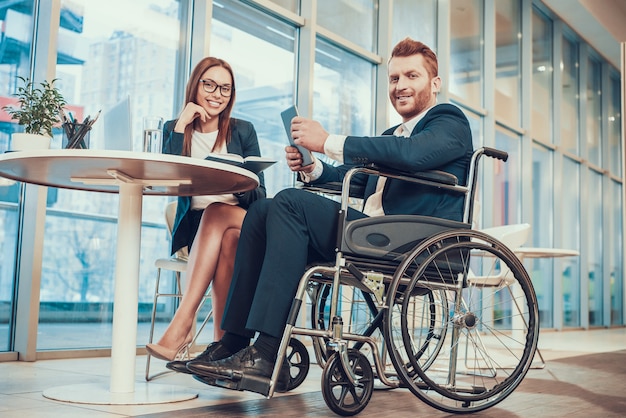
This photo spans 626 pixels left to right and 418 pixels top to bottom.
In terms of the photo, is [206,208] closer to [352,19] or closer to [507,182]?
[352,19]

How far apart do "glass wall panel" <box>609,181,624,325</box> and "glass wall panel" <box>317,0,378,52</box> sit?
6.18m

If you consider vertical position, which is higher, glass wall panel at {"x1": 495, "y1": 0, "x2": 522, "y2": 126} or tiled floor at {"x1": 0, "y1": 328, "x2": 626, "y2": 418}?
glass wall panel at {"x1": 495, "y1": 0, "x2": 522, "y2": 126}

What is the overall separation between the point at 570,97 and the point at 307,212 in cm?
787

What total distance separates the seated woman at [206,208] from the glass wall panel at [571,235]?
21.3ft

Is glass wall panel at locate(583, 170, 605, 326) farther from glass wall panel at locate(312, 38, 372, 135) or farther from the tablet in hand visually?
the tablet in hand

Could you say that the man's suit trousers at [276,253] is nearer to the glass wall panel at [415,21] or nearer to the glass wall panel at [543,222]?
the glass wall panel at [415,21]

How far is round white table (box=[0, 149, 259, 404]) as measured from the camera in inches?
69.7

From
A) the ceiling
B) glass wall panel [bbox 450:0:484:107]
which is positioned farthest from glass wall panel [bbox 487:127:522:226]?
the ceiling

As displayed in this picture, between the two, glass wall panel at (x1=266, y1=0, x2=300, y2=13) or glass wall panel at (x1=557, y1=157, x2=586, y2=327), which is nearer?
glass wall panel at (x1=266, y1=0, x2=300, y2=13)

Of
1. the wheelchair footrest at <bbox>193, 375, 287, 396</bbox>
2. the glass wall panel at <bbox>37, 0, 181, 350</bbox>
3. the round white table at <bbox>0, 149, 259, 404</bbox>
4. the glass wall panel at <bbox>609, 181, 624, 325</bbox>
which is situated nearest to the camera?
the wheelchair footrest at <bbox>193, 375, 287, 396</bbox>

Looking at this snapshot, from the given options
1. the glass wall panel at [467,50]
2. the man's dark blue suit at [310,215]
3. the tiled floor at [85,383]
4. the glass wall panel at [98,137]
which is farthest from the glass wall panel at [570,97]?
the man's dark blue suit at [310,215]

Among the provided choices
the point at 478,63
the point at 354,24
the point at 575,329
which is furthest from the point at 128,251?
the point at 575,329

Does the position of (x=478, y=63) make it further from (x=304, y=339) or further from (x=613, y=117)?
(x=613, y=117)

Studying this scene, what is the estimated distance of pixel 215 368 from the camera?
164 centimetres
